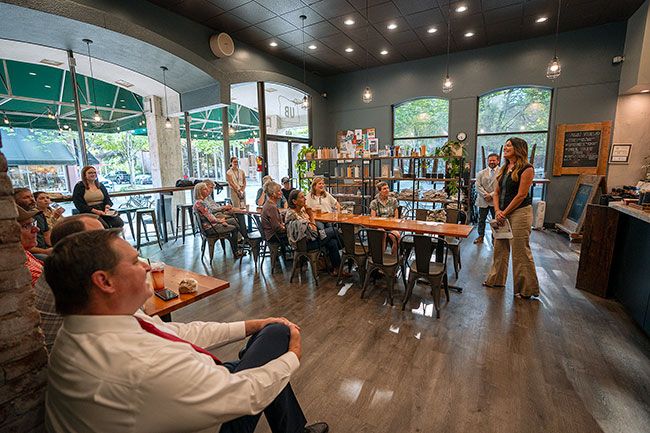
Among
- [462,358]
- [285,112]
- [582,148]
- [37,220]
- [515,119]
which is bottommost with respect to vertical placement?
[462,358]

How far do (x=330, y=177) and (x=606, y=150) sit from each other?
18.3ft

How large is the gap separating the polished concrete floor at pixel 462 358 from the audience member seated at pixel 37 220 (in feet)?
4.48

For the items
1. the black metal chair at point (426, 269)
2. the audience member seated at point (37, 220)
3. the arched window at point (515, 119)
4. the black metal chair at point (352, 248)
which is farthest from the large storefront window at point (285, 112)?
the black metal chair at point (426, 269)

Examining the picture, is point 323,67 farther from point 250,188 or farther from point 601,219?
point 601,219

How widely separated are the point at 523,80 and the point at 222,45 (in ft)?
20.5

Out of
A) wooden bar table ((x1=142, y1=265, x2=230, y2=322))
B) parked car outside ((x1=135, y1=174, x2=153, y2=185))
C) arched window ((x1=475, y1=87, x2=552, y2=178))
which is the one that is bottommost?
wooden bar table ((x1=142, y1=265, x2=230, y2=322))

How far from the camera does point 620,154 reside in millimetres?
5766

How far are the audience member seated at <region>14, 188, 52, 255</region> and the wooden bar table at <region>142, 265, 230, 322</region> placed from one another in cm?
137

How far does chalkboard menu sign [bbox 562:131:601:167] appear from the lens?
6039 millimetres

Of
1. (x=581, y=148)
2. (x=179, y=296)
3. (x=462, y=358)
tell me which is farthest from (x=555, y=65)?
(x=179, y=296)

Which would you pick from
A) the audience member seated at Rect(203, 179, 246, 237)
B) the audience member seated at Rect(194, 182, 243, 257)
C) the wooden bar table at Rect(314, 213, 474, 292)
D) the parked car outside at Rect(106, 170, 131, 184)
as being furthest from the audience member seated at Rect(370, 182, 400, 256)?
the parked car outside at Rect(106, 170, 131, 184)

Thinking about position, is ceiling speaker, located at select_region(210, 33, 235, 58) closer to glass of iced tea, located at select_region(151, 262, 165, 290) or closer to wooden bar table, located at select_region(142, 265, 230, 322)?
wooden bar table, located at select_region(142, 265, 230, 322)

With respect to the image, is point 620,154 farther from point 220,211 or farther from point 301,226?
point 220,211

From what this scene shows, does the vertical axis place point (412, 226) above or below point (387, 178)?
below
